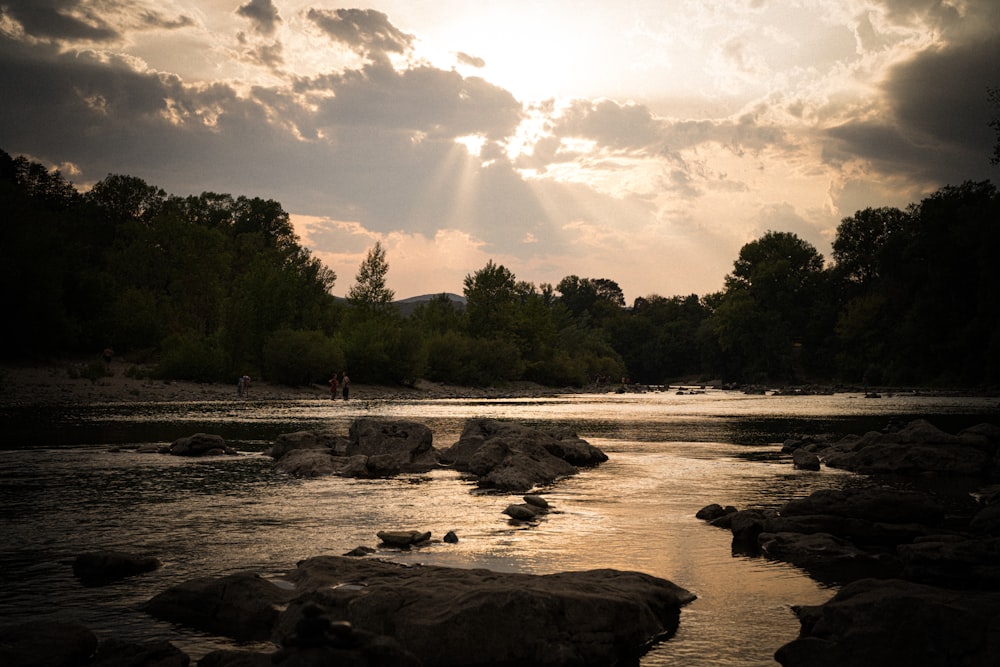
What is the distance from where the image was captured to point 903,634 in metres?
7.70

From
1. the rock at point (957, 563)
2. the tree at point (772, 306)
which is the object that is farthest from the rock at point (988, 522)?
the tree at point (772, 306)

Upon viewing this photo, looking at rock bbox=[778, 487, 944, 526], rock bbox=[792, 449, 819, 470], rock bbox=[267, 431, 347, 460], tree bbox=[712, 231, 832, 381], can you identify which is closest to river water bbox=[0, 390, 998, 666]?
rock bbox=[792, 449, 819, 470]

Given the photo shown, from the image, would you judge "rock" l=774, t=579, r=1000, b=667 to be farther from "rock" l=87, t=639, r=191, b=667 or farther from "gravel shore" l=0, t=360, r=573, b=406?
"gravel shore" l=0, t=360, r=573, b=406

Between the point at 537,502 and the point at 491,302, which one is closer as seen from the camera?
the point at 537,502

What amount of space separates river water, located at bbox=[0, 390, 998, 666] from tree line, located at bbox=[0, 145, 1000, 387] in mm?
41409

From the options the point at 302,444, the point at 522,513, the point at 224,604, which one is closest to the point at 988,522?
the point at 522,513

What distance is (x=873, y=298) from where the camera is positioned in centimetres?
10806

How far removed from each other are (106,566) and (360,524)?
5.11 m

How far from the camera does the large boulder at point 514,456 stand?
22.2 meters

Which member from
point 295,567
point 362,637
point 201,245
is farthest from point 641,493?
point 201,245

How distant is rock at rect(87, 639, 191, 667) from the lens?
7.39 metres

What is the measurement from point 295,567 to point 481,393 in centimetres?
8318

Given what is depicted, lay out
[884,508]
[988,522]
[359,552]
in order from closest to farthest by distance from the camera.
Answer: [359,552]
[988,522]
[884,508]

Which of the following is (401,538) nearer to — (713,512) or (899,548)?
(713,512)
